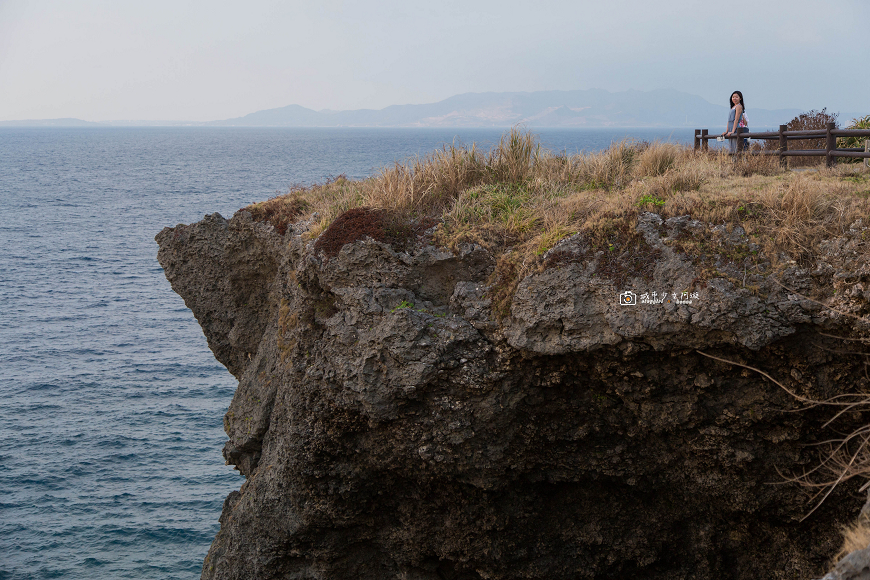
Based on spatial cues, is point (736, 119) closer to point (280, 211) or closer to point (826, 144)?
point (826, 144)

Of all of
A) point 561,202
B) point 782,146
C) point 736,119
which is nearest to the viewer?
point 561,202

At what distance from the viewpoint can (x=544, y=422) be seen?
34.3 feet

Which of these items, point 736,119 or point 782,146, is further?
point 736,119

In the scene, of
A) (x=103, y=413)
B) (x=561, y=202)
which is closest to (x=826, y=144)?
(x=561, y=202)

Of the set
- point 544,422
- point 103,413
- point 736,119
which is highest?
point 736,119

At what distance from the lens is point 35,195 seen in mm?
81250

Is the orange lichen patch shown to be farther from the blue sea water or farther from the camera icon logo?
the camera icon logo

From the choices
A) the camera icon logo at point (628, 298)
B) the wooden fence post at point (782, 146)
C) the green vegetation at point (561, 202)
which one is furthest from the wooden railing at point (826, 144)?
the camera icon logo at point (628, 298)

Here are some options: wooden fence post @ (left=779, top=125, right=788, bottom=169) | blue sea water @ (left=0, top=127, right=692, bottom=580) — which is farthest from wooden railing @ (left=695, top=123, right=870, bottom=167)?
blue sea water @ (left=0, top=127, right=692, bottom=580)

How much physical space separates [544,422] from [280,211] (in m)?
8.39

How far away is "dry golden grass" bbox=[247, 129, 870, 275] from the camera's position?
976 cm

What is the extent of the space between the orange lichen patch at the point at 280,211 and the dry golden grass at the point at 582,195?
67 millimetres

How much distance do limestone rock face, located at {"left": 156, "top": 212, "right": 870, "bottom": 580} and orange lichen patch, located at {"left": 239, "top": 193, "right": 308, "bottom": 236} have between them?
2593 millimetres

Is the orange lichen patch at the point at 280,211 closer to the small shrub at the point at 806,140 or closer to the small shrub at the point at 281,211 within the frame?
the small shrub at the point at 281,211
